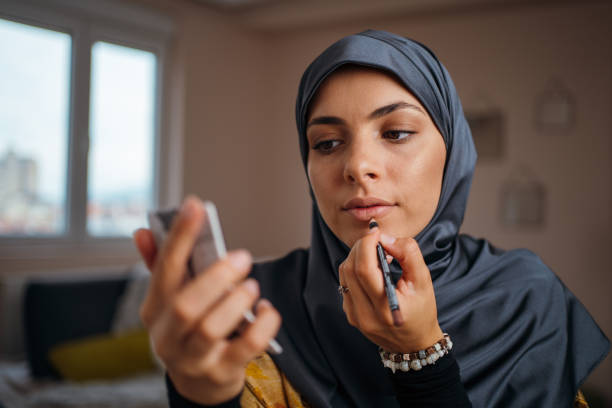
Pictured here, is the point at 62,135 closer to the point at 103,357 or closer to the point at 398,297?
the point at 103,357

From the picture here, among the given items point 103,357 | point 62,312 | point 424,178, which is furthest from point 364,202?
point 62,312

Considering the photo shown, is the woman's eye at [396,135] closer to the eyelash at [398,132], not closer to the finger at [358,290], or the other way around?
the eyelash at [398,132]

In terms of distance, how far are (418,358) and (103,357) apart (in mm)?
2291

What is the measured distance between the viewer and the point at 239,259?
41 cm

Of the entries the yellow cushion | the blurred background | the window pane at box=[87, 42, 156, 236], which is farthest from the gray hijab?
the window pane at box=[87, 42, 156, 236]

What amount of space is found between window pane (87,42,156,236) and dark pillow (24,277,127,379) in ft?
2.32

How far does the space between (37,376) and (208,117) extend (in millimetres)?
2284

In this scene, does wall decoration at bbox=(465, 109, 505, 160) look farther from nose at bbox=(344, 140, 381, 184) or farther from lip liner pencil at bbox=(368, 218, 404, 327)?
lip liner pencil at bbox=(368, 218, 404, 327)

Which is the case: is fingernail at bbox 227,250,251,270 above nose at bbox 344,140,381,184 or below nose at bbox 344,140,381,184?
below

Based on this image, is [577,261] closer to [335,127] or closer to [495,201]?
[495,201]

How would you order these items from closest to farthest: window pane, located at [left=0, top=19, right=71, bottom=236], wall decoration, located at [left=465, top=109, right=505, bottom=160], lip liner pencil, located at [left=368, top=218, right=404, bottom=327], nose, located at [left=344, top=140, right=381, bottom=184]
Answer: lip liner pencil, located at [left=368, top=218, right=404, bottom=327] < nose, located at [left=344, top=140, right=381, bottom=184] < window pane, located at [left=0, top=19, right=71, bottom=236] < wall decoration, located at [left=465, top=109, right=505, bottom=160]

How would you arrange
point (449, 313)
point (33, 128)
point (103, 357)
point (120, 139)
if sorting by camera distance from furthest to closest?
point (120, 139)
point (33, 128)
point (103, 357)
point (449, 313)

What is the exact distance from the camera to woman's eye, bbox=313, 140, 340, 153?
0.80 meters

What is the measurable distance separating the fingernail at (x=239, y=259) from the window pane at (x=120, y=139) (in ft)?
10.9
